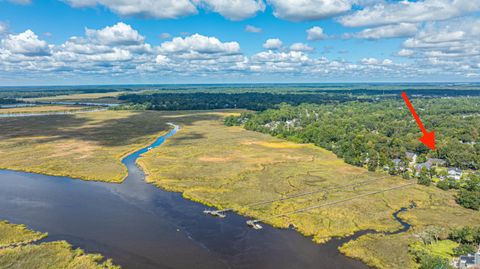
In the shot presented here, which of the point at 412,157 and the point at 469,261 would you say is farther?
the point at 412,157

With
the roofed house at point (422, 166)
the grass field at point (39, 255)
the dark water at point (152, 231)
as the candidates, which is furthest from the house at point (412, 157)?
the grass field at point (39, 255)

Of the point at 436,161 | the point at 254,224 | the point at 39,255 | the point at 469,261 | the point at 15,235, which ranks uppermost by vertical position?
the point at 15,235

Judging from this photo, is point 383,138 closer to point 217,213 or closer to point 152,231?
point 217,213

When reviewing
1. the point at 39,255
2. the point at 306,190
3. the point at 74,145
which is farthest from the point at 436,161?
the point at 74,145

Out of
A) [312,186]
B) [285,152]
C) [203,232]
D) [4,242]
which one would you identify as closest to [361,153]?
[285,152]

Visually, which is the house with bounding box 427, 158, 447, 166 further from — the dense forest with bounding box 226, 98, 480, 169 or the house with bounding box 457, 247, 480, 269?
the house with bounding box 457, 247, 480, 269

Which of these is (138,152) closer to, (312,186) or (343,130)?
(312,186)

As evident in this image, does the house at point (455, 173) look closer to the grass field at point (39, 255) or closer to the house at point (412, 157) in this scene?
the house at point (412, 157)
